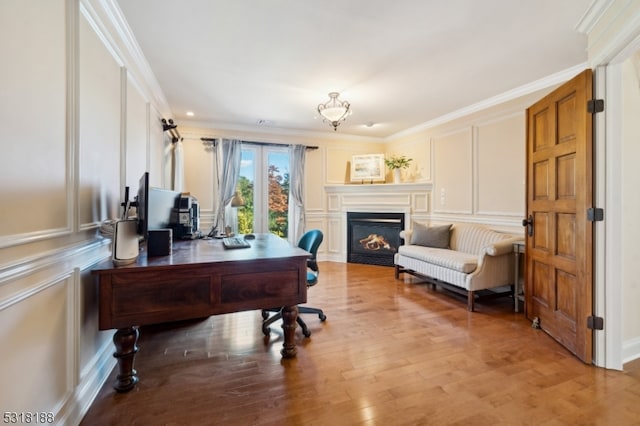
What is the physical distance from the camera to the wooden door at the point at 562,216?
6.60 ft

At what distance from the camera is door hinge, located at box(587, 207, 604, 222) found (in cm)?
194

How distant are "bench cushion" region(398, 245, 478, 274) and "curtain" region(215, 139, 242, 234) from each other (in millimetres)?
3111

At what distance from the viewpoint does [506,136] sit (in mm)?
3654

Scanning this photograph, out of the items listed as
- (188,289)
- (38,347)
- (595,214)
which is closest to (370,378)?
(188,289)

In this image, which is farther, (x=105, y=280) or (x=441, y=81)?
(x=441, y=81)

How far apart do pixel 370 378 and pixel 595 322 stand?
168 centimetres

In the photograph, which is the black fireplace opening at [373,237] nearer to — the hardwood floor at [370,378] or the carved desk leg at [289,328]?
the hardwood floor at [370,378]

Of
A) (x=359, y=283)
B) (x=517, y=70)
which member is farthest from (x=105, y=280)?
(x=517, y=70)

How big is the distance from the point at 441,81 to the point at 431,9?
136 centimetres

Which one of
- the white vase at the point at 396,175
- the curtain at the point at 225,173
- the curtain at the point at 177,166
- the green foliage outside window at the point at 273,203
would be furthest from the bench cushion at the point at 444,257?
the curtain at the point at 177,166

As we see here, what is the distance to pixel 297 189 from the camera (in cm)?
543

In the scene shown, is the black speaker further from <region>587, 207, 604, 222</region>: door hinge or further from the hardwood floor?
<region>587, 207, 604, 222</region>: door hinge

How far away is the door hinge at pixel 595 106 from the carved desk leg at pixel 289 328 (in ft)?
8.47

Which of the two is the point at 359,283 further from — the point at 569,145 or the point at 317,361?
the point at 569,145
